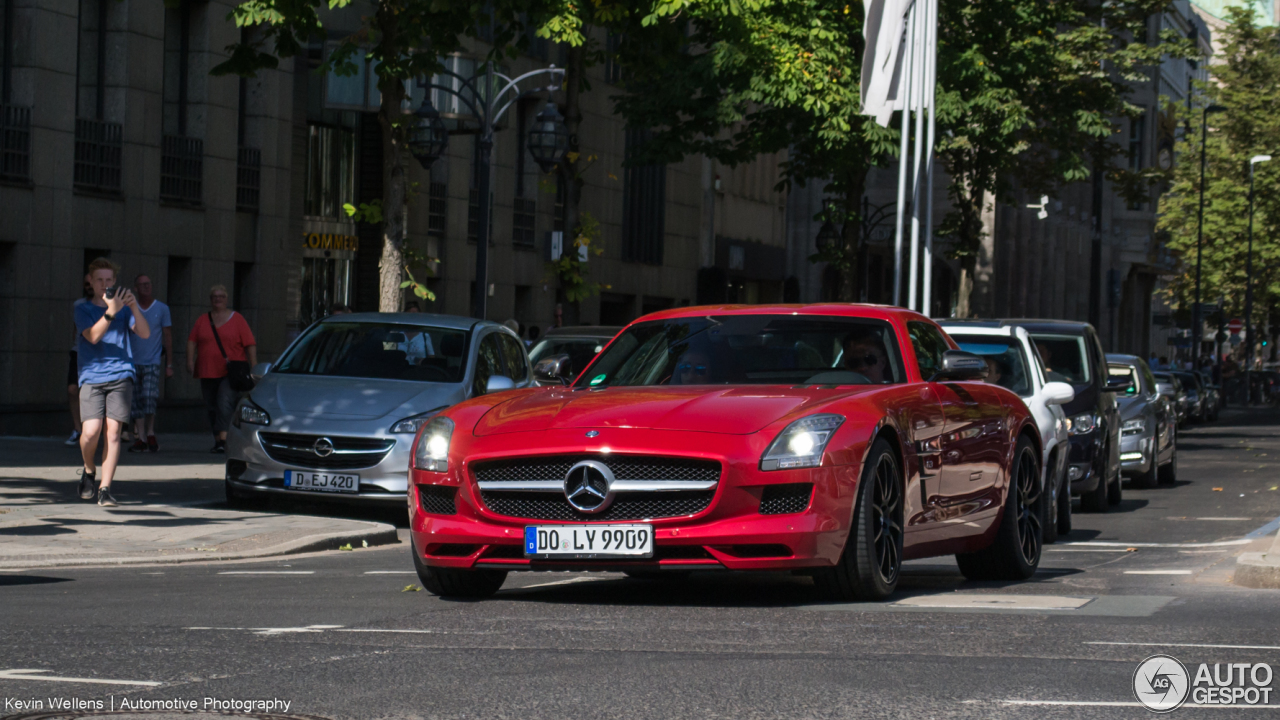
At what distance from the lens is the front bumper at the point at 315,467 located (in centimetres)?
1474

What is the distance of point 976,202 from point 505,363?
2166 cm

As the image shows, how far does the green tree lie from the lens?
68250mm

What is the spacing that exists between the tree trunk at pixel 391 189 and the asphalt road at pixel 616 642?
9.47 m

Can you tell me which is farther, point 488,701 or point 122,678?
point 122,678

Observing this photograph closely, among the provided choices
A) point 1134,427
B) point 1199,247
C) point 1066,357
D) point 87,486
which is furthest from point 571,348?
point 1199,247

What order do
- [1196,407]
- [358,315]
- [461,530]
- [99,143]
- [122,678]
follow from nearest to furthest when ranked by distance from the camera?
[122,678] → [461,530] → [358,315] → [99,143] → [1196,407]

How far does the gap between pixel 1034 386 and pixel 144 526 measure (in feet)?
23.4

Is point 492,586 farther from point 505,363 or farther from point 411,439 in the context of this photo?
point 505,363

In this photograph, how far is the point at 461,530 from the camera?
8812mm

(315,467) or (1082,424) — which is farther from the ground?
(1082,424)

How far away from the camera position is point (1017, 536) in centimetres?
1065

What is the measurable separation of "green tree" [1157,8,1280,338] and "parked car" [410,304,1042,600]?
201 feet

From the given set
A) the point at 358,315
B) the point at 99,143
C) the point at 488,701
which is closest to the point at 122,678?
the point at 488,701

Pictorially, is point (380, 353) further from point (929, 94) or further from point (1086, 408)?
point (929, 94)
